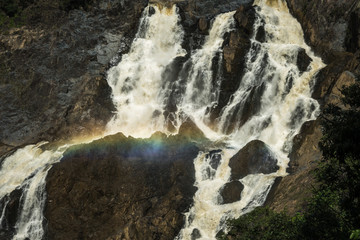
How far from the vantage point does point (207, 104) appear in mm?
41500

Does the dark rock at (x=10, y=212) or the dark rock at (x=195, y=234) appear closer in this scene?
the dark rock at (x=195, y=234)

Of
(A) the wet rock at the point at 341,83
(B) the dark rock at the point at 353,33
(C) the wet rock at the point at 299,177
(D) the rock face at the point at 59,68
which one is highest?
(B) the dark rock at the point at 353,33

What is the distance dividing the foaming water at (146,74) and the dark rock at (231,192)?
13754mm

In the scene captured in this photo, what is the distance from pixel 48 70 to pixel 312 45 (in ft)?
95.3

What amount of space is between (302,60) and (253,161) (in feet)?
47.1

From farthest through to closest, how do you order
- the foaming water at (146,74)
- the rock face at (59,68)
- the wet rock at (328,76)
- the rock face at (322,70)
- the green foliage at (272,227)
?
the rock face at (59,68) → the foaming water at (146,74) → the wet rock at (328,76) → the rock face at (322,70) → the green foliage at (272,227)

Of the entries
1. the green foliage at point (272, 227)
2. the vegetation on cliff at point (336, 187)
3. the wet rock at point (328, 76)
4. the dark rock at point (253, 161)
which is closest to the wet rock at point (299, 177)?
the dark rock at point (253, 161)

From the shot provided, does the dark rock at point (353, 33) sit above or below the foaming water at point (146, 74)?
above

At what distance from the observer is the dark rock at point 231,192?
28.2 metres

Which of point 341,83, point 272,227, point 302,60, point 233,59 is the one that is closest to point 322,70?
point 302,60

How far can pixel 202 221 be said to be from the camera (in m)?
27.5

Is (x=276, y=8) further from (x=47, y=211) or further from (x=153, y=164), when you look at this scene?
(x=47, y=211)

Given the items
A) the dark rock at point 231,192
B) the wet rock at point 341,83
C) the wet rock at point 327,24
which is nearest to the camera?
the dark rock at point 231,192

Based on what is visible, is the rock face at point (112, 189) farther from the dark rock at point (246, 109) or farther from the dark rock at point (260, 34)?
the dark rock at point (260, 34)
